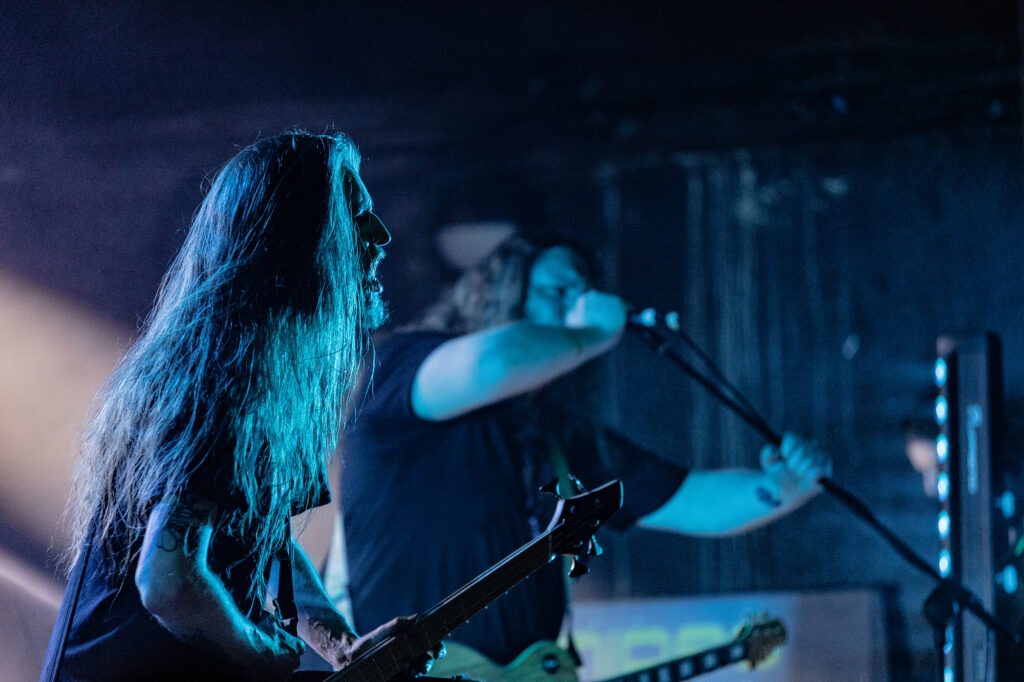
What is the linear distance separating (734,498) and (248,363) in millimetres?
1841

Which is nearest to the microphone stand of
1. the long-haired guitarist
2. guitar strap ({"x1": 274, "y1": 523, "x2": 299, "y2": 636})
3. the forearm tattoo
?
the forearm tattoo

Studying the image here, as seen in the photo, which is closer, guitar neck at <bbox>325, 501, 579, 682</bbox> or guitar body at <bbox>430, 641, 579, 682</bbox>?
guitar neck at <bbox>325, 501, 579, 682</bbox>

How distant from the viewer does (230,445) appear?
5.03ft

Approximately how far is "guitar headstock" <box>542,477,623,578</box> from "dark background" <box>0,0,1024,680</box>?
117 cm

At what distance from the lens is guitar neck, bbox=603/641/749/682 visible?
9.41 feet

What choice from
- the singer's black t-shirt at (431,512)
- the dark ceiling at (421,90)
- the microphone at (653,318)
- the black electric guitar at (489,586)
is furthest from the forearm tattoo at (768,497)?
the black electric guitar at (489,586)

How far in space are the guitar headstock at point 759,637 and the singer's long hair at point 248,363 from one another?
1586mm

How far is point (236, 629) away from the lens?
4.91 feet

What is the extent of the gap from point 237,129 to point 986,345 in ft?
7.16

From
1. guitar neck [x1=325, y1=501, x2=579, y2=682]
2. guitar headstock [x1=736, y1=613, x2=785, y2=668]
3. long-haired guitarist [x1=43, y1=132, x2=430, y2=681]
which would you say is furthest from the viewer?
guitar headstock [x1=736, y1=613, x2=785, y2=668]

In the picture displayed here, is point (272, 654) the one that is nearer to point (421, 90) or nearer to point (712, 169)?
point (421, 90)

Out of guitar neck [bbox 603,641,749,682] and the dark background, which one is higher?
the dark background

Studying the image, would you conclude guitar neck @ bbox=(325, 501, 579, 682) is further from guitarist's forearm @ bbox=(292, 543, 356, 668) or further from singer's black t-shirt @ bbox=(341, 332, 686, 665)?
singer's black t-shirt @ bbox=(341, 332, 686, 665)

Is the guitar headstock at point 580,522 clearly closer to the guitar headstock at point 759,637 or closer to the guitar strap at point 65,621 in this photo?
the guitar strap at point 65,621
